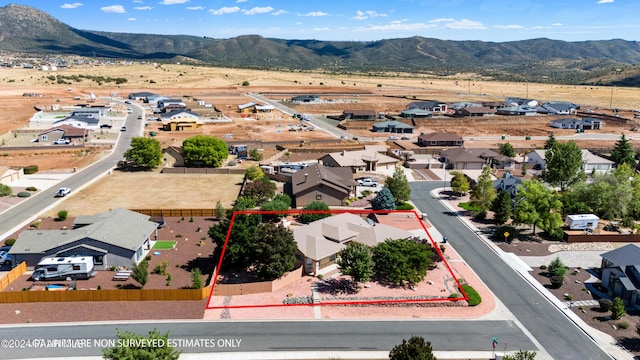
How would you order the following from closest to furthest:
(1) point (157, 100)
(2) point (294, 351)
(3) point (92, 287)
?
(2) point (294, 351)
(3) point (92, 287)
(1) point (157, 100)

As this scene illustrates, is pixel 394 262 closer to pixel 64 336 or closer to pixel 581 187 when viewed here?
pixel 64 336

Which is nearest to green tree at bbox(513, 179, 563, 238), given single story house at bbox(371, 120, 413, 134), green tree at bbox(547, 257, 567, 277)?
green tree at bbox(547, 257, 567, 277)

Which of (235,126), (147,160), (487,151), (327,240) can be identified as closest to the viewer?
(327,240)

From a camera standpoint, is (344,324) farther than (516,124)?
No

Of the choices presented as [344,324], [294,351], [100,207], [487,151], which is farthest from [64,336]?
[487,151]

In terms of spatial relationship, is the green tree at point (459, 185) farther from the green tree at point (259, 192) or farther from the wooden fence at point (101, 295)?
the wooden fence at point (101, 295)

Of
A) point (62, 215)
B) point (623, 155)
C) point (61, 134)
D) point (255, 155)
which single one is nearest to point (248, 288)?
point (62, 215)
